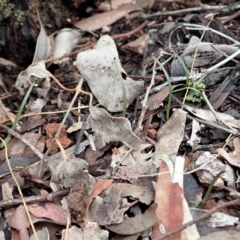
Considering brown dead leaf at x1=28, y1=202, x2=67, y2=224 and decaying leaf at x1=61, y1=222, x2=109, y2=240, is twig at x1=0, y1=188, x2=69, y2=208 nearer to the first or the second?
brown dead leaf at x1=28, y1=202, x2=67, y2=224

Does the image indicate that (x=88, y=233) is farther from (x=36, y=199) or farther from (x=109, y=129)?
(x=109, y=129)

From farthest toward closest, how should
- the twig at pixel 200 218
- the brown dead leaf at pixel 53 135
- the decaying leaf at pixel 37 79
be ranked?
the decaying leaf at pixel 37 79, the brown dead leaf at pixel 53 135, the twig at pixel 200 218

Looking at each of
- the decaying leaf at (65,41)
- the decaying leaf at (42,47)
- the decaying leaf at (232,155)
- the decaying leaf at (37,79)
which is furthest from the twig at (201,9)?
the decaying leaf at (232,155)

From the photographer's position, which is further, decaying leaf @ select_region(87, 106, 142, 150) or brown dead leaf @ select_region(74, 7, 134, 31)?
brown dead leaf @ select_region(74, 7, 134, 31)

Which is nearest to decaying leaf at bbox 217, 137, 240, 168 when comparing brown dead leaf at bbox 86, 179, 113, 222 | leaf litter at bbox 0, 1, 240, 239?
leaf litter at bbox 0, 1, 240, 239

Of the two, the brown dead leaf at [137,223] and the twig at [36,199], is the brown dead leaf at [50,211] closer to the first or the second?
the twig at [36,199]

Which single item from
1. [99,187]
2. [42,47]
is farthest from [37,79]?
[99,187]

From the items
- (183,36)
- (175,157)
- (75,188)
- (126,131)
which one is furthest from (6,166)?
(183,36)

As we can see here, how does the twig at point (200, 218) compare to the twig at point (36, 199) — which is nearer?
the twig at point (200, 218)
